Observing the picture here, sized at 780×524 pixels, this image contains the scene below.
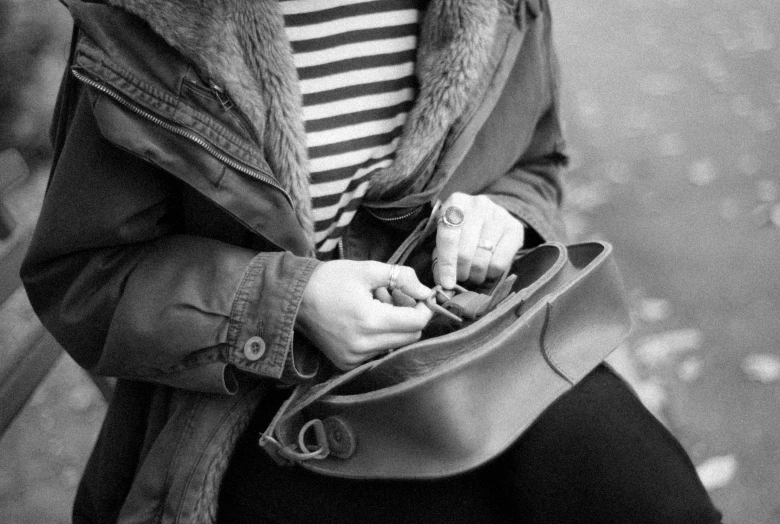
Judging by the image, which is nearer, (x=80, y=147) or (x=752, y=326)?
(x=80, y=147)

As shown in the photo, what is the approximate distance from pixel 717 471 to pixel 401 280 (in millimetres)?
1505

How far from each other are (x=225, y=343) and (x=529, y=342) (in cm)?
49

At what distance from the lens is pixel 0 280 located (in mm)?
1648

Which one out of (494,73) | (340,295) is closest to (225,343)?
(340,295)

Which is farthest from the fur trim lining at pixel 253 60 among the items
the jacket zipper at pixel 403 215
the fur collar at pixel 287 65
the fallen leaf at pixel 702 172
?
the fallen leaf at pixel 702 172

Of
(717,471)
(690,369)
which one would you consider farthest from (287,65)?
(690,369)

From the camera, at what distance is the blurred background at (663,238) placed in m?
2.09

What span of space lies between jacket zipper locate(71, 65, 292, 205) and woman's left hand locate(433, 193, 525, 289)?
30 cm

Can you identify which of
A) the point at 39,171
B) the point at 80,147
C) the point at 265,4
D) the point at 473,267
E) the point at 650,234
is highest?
the point at 265,4

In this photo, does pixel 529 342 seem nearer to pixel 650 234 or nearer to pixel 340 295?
pixel 340 295

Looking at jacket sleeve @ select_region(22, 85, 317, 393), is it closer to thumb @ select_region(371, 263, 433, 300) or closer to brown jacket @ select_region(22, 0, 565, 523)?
brown jacket @ select_region(22, 0, 565, 523)

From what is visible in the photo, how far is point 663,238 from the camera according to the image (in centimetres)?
302

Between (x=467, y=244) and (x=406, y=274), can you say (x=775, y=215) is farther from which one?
(x=406, y=274)

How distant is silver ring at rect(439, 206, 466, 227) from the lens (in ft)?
4.12
